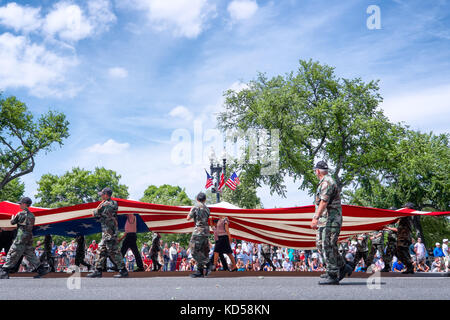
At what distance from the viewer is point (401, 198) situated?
128 ft

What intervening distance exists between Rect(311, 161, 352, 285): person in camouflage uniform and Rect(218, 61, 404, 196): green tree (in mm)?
22936

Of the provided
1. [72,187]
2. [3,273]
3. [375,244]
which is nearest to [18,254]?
[3,273]

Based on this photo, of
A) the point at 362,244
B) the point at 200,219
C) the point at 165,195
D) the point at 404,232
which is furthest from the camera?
the point at 165,195

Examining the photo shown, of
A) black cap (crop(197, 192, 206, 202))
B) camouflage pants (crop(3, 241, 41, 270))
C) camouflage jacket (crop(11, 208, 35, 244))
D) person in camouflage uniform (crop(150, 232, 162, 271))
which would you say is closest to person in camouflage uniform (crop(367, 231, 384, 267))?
black cap (crop(197, 192, 206, 202))

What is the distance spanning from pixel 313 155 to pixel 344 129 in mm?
2857

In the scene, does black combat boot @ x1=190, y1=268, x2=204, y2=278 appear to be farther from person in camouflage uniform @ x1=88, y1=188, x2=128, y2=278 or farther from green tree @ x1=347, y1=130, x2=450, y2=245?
green tree @ x1=347, y1=130, x2=450, y2=245

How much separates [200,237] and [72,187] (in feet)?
164

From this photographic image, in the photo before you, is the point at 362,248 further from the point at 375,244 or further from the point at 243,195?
the point at 243,195

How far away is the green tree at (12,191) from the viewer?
47656mm

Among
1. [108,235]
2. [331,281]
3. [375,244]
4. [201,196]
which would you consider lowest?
[331,281]

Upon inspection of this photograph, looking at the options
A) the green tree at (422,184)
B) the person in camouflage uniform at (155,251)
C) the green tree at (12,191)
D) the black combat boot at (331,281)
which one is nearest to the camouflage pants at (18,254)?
the person in camouflage uniform at (155,251)

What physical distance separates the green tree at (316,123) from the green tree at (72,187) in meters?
28.7

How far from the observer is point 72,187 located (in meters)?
56.7
